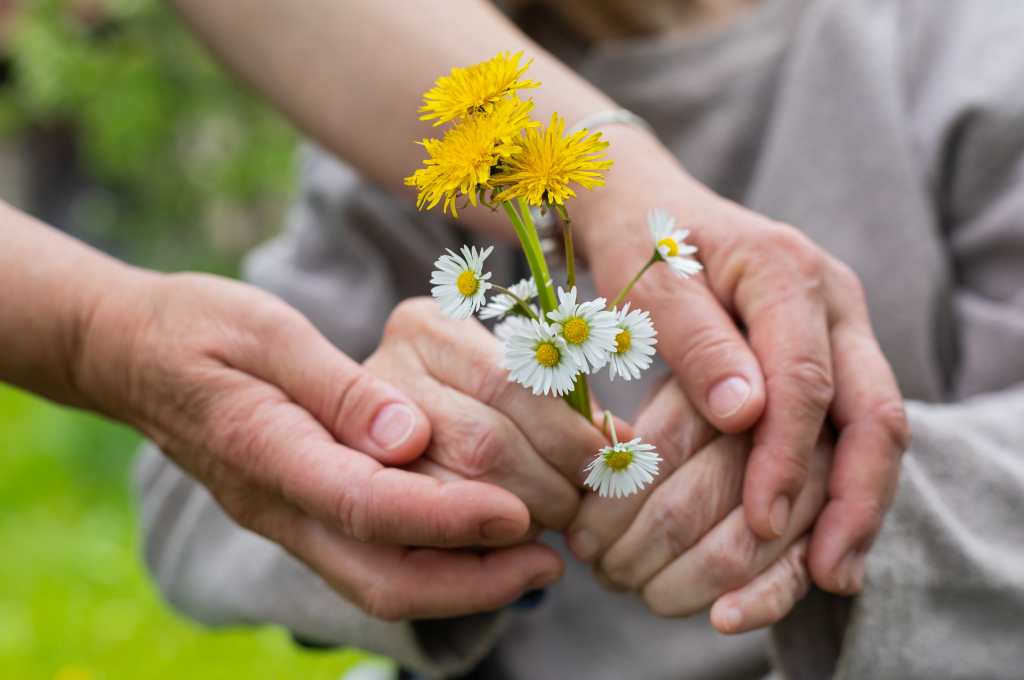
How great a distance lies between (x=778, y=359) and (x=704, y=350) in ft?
0.18

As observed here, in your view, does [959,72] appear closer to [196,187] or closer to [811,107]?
[811,107]

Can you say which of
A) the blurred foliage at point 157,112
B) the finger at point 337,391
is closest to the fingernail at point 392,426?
the finger at point 337,391

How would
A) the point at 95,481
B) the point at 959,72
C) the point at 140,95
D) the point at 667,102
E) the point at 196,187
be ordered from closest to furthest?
the point at 959,72
the point at 667,102
the point at 95,481
the point at 140,95
the point at 196,187

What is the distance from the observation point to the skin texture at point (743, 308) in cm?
80

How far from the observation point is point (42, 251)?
0.92 meters

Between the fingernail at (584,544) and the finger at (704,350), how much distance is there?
0.44 ft

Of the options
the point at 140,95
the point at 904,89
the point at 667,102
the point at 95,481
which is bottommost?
the point at 95,481

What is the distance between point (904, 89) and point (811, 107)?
0.11m

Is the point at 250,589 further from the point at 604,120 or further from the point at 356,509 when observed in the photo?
the point at 604,120

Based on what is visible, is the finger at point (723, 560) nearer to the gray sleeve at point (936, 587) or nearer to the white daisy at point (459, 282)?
the gray sleeve at point (936, 587)

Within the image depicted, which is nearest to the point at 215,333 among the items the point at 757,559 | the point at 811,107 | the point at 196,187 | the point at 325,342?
the point at 325,342

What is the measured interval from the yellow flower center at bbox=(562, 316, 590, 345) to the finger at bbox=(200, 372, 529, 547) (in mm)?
166

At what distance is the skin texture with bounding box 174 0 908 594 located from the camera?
80 cm

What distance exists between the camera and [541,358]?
2.16 ft
